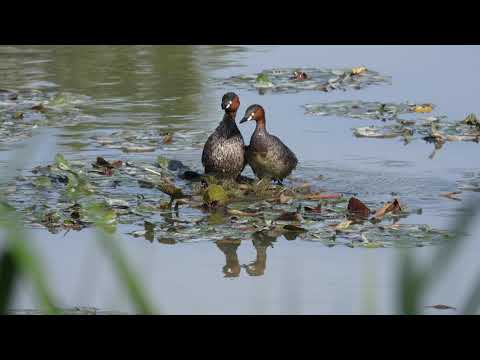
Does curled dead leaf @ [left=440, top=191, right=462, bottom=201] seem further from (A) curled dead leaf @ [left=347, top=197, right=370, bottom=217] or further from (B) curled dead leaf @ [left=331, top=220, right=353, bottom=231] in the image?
(B) curled dead leaf @ [left=331, top=220, right=353, bottom=231]

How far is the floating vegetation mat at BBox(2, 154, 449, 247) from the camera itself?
6633mm

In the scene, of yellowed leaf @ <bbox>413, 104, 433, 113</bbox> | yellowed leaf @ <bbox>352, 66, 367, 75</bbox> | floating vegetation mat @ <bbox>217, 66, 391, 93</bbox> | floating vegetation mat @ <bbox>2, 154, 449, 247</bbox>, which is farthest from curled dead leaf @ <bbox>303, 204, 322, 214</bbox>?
yellowed leaf @ <bbox>352, 66, 367, 75</bbox>

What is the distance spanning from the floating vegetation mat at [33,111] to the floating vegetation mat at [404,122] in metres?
2.17

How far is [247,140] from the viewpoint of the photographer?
940 cm

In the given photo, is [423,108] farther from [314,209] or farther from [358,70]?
[314,209]

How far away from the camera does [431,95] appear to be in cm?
1105

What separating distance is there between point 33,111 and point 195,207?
3459 millimetres

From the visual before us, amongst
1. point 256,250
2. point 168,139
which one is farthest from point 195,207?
point 168,139

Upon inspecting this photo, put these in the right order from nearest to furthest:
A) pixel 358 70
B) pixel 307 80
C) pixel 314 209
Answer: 1. pixel 314 209
2. pixel 307 80
3. pixel 358 70

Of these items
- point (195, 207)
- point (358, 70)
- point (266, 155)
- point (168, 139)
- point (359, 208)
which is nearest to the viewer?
point (359, 208)

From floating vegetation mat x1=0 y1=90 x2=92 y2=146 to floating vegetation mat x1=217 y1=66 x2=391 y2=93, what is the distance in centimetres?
172

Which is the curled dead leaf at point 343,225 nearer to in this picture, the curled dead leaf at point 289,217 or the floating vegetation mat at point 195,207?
→ the floating vegetation mat at point 195,207
